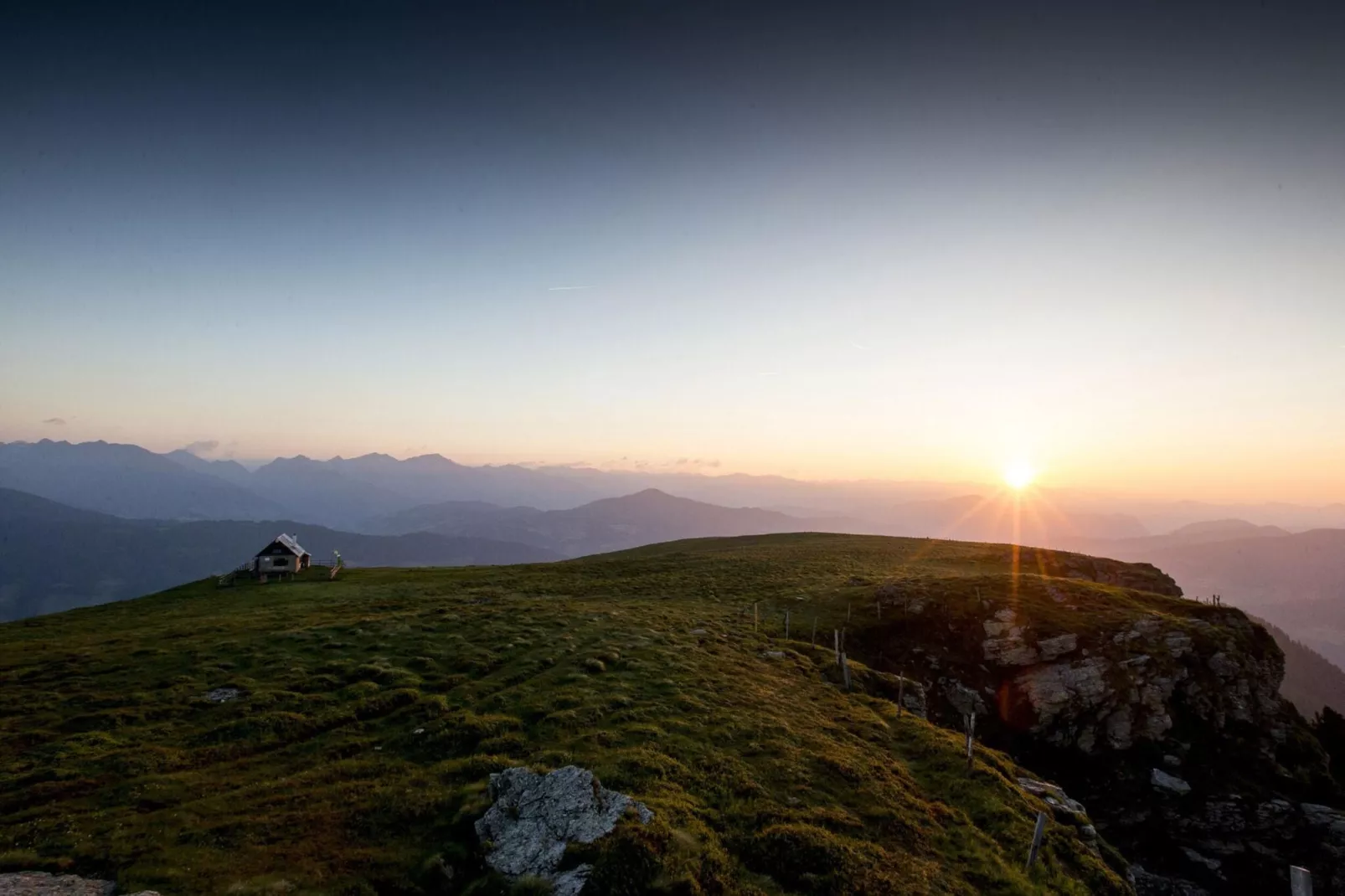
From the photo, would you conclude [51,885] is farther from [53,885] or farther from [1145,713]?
[1145,713]

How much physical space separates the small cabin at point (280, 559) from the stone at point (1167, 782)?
8935cm

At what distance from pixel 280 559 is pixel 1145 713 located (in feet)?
303

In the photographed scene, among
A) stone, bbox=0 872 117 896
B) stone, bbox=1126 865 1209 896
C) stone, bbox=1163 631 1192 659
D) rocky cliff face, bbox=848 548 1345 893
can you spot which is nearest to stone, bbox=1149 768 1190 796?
rocky cliff face, bbox=848 548 1345 893

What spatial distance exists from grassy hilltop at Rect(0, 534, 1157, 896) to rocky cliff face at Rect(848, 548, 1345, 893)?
10.6 metres

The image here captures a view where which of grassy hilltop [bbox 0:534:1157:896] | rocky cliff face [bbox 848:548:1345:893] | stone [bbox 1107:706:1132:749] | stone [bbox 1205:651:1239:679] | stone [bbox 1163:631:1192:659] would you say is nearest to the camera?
grassy hilltop [bbox 0:534:1157:896]

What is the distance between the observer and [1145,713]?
119 feet

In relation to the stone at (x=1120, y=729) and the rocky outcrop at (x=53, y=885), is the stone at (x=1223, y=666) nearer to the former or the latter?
the stone at (x=1120, y=729)

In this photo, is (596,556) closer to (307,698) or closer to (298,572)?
(298,572)

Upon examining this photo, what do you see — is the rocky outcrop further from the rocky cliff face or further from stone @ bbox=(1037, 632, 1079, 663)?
stone @ bbox=(1037, 632, 1079, 663)

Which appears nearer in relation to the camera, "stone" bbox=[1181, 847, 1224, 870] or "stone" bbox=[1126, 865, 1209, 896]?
"stone" bbox=[1126, 865, 1209, 896]

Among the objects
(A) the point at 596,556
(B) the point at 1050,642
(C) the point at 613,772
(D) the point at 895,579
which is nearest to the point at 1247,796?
(B) the point at 1050,642

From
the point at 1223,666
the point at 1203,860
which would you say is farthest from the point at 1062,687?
the point at 1223,666

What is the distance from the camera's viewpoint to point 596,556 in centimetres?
10238

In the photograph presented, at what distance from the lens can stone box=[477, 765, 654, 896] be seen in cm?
1440
